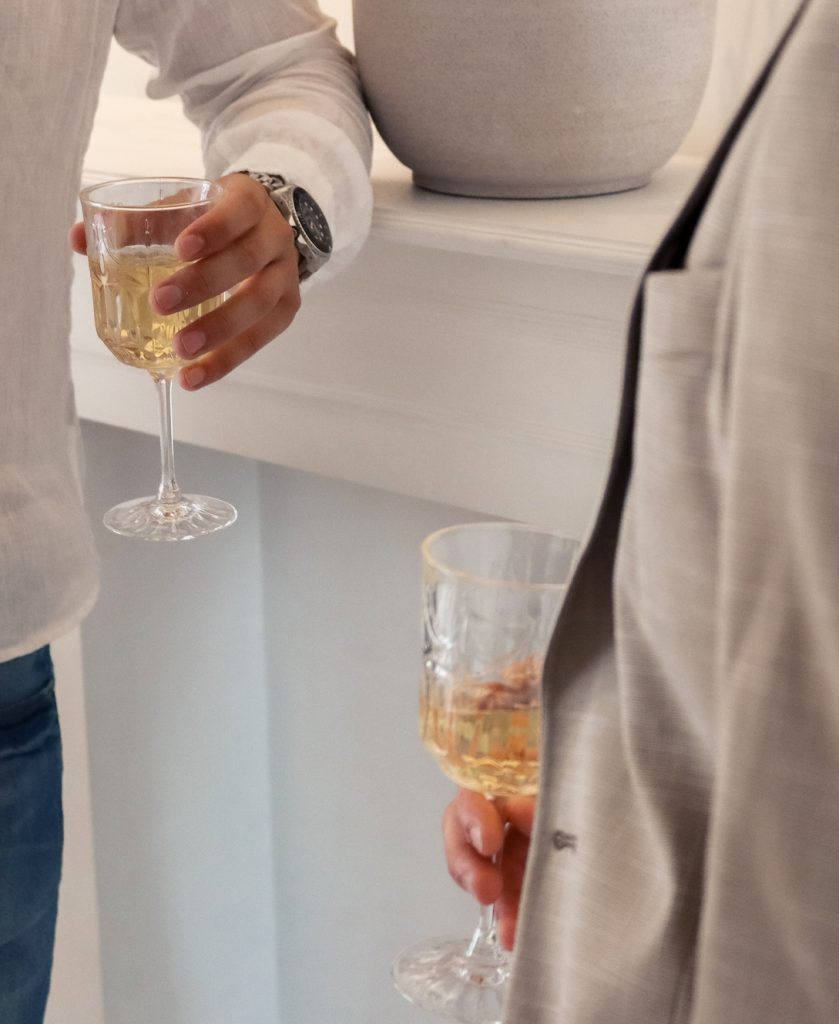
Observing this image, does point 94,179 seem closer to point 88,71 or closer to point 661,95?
point 88,71

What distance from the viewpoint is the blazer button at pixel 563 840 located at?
410mm

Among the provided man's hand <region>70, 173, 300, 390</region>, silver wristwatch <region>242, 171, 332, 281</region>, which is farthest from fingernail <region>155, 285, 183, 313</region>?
silver wristwatch <region>242, 171, 332, 281</region>

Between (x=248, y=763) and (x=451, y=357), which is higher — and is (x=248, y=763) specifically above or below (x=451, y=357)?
below

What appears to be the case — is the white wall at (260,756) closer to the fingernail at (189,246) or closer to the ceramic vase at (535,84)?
the ceramic vase at (535,84)

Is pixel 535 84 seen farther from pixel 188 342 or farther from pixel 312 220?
pixel 188 342

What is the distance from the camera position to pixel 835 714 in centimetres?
33

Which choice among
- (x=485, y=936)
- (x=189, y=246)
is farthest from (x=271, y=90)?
(x=485, y=936)

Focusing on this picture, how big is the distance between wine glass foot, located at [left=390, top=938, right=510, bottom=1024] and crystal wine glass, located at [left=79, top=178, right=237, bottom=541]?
0.30m

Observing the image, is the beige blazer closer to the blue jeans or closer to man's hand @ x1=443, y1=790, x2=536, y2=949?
man's hand @ x1=443, y1=790, x2=536, y2=949

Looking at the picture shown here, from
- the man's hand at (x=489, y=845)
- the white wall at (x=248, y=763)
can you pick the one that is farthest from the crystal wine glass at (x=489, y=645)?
the white wall at (x=248, y=763)

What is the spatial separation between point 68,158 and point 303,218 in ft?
0.47

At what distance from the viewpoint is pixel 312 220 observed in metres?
0.77

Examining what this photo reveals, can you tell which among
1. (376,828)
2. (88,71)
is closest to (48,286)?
(88,71)

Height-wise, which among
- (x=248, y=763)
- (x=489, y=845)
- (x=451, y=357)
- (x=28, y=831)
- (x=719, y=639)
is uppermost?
(x=719, y=639)
